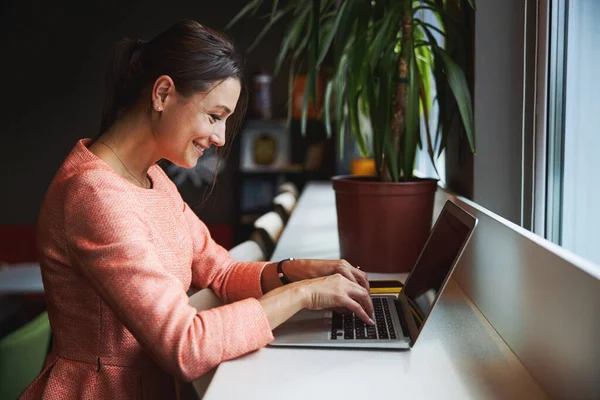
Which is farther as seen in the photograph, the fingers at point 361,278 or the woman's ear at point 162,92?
the fingers at point 361,278

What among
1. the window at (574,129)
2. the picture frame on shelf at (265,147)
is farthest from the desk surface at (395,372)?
the picture frame on shelf at (265,147)

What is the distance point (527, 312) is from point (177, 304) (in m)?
0.64

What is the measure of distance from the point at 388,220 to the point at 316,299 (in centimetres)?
63

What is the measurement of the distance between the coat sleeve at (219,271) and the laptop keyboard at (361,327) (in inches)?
12.1

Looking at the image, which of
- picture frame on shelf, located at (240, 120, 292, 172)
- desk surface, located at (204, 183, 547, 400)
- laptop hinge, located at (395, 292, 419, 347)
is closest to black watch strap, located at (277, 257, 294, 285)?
laptop hinge, located at (395, 292, 419, 347)

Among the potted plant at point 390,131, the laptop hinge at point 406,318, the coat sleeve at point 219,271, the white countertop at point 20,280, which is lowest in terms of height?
the white countertop at point 20,280

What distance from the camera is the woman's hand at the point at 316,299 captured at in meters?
1.29

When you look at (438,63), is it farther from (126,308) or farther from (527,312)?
(126,308)

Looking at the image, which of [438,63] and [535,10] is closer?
[535,10]

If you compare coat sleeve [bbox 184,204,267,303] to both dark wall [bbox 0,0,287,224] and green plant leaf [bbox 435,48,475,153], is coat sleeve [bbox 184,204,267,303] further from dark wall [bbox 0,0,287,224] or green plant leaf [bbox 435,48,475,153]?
dark wall [bbox 0,0,287,224]

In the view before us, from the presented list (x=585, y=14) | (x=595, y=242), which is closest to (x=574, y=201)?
(x=595, y=242)

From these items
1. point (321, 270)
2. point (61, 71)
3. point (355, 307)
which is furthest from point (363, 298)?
point (61, 71)

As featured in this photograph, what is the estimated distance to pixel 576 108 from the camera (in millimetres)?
1569

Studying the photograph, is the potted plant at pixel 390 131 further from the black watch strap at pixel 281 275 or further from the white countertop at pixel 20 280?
the white countertop at pixel 20 280
